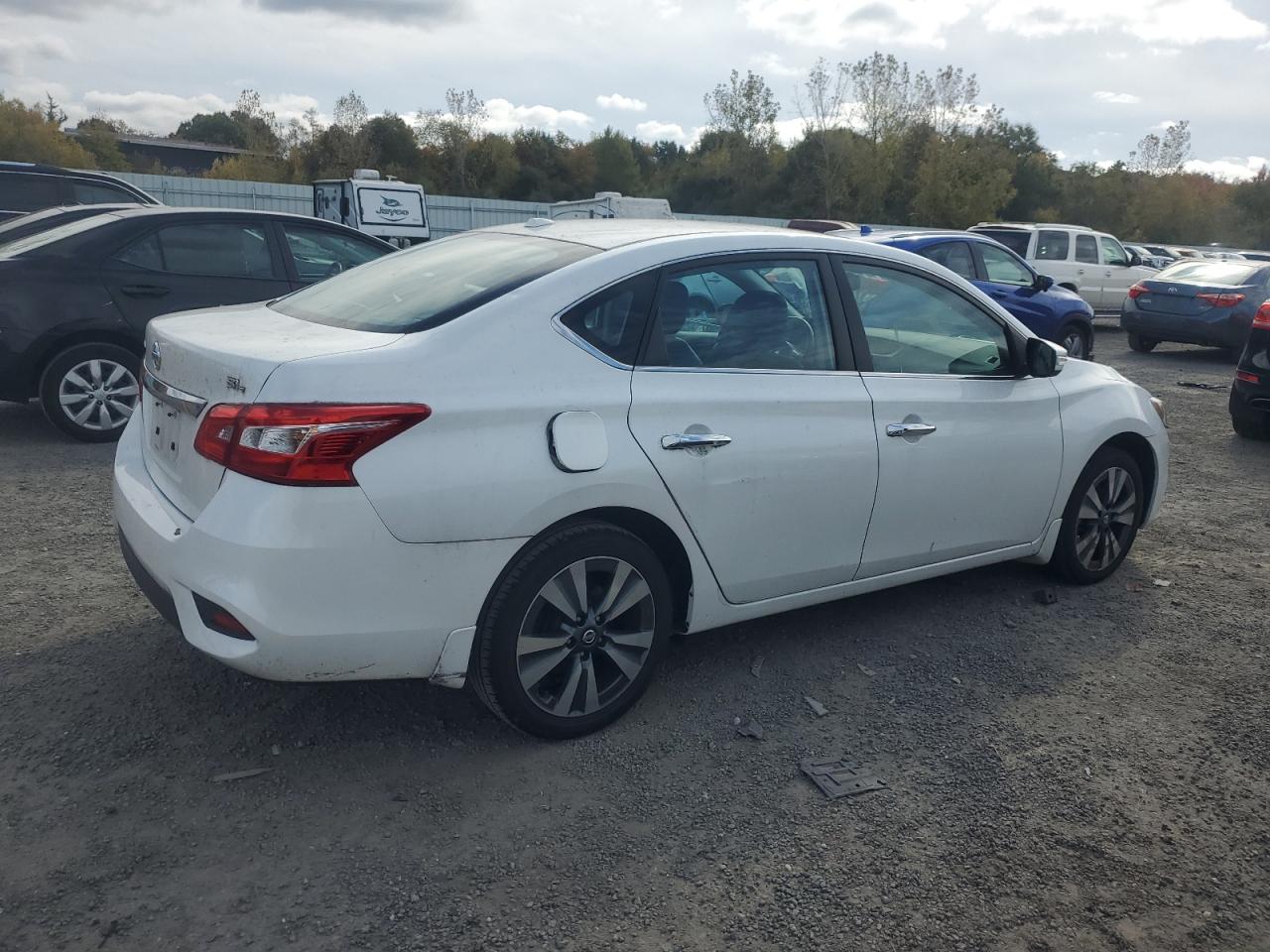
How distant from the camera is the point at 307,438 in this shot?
111 inches

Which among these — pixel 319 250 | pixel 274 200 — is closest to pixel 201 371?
pixel 319 250

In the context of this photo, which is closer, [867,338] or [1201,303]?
[867,338]

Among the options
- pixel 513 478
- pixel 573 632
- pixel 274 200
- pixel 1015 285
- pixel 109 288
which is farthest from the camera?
pixel 274 200

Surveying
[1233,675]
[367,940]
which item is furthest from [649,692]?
[1233,675]

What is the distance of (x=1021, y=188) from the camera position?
176 feet

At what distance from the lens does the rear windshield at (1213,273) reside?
49.5 feet

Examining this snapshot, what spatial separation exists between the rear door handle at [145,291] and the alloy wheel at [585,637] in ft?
17.2

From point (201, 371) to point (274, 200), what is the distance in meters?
22.9

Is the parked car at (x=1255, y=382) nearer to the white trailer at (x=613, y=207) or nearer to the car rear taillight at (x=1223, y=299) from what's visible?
the car rear taillight at (x=1223, y=299)

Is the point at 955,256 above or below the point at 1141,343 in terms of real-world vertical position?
above

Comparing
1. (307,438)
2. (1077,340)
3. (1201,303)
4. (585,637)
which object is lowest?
(585,637)

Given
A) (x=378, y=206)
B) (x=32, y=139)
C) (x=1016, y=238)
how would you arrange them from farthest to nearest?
(x=32, y=139)
(x=378, y=206)
(x=1016, y=238)

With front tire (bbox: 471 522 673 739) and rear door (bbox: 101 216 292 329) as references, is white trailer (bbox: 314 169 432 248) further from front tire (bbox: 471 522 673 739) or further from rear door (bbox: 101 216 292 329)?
front tire (bbox: 471 522 673 739)

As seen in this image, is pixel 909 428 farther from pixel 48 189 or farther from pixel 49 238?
pixel 48 189
